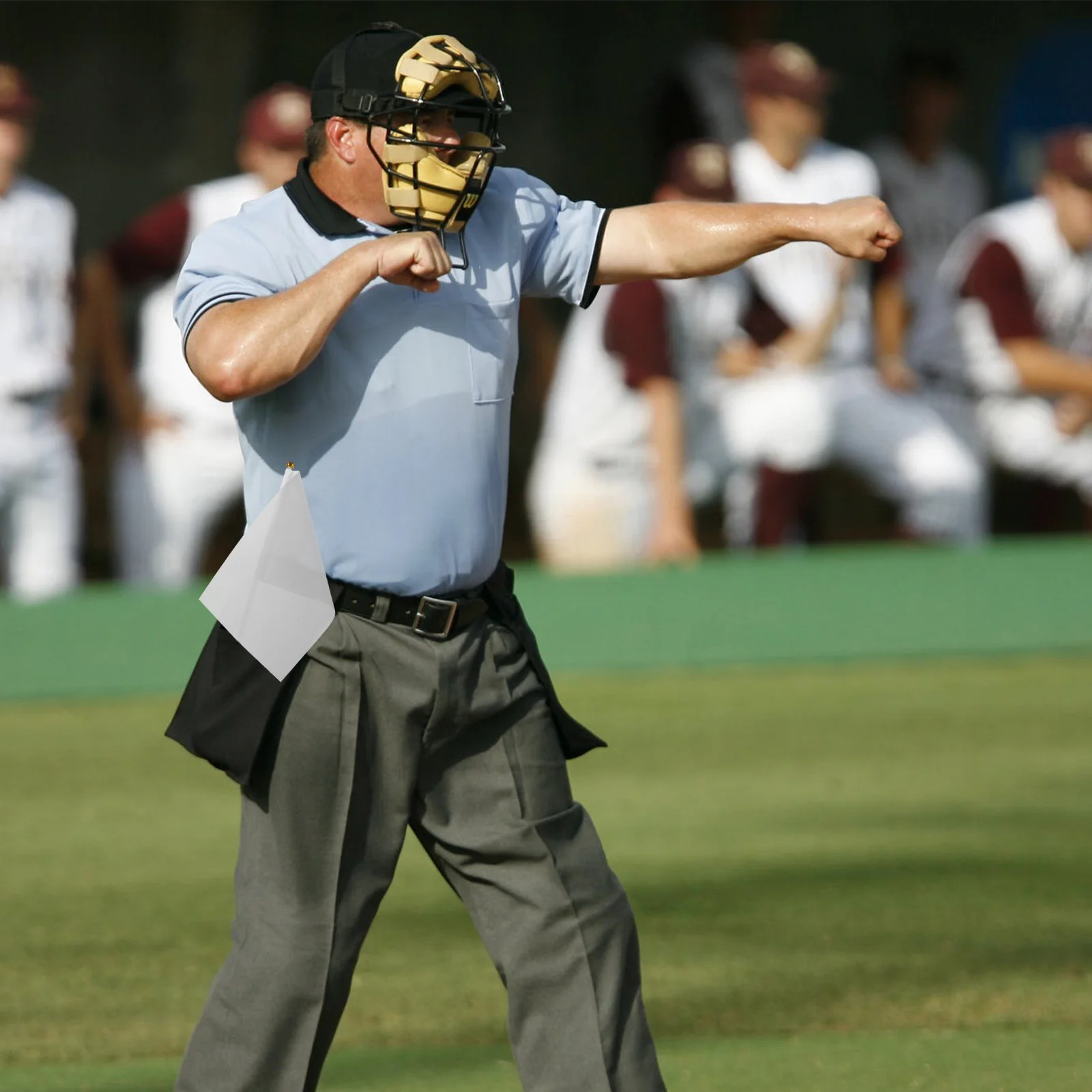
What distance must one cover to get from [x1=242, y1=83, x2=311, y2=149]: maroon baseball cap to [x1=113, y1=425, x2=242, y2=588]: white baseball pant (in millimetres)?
1303

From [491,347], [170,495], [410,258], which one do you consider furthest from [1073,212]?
[410,258]

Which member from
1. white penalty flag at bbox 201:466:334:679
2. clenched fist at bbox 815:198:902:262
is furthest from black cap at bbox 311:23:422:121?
clenched fist at bbox 815:198:902:262

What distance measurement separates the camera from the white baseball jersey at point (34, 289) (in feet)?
29.1

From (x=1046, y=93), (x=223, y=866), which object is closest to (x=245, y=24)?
(x=1046, y=93)

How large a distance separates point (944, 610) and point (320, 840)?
647 centimetres

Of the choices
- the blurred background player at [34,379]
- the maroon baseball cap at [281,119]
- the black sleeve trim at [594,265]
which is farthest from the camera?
the blurred background player at [34,379]

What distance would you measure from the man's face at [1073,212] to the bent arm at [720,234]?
6.70 meters

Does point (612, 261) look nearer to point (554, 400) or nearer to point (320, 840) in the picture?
point (320, 840)

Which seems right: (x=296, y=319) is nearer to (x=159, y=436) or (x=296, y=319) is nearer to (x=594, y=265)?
(x=594, y=265)

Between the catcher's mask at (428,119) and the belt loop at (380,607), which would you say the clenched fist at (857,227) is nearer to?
the catcher's mask at (428,119)

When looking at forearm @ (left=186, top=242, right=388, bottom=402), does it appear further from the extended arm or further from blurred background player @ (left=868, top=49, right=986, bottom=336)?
blurred background player @ (left=868, top=49, right=986, bottom=336)

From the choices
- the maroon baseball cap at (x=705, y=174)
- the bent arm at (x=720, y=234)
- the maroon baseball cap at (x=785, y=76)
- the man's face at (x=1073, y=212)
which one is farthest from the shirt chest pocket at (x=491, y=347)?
the man's face at (x=1073, y=212)

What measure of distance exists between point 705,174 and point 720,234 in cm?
552

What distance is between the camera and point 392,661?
11.4ft
